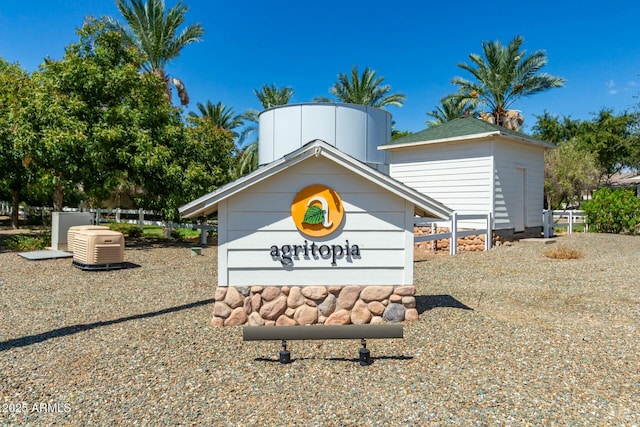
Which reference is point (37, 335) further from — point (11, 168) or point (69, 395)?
point (11, 168)

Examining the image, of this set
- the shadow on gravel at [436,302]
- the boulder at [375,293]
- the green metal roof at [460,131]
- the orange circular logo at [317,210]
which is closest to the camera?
the orange circular logo at [317,210]

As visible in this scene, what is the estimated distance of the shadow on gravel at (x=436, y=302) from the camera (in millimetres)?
6783

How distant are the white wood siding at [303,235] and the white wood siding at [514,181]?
10.3 meters

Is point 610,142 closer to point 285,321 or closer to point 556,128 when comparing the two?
point 556,128

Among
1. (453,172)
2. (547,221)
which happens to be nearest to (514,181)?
(453,172)

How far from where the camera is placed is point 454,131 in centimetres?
1579

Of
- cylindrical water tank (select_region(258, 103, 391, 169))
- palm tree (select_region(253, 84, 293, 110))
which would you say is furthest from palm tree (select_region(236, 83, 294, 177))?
cylindrical water tank (select_region(258, 103, 391, 169))

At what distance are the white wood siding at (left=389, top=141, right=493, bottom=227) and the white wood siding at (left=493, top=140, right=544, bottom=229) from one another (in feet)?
1.38

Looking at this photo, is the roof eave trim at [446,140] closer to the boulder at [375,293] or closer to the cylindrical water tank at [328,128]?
the cylindrical water tank at [328,128]

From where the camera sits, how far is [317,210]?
5848 millimetres

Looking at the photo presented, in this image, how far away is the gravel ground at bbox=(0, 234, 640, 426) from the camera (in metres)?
3.56

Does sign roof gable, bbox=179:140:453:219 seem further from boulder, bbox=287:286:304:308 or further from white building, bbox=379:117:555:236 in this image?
white building, bbox=379:117:555:236

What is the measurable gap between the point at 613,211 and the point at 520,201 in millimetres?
6056

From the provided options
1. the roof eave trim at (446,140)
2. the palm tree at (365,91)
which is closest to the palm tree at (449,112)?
the palm tree at (365,91)
